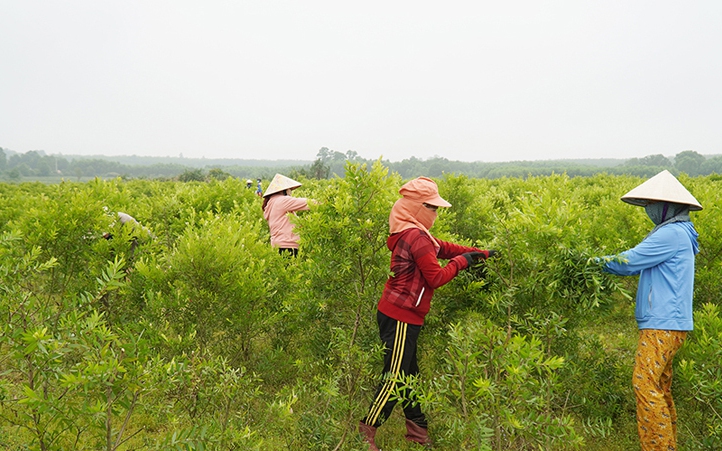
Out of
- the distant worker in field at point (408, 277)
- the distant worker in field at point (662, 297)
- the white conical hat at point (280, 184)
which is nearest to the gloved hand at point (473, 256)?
the distant worker in field at point (408, 277)

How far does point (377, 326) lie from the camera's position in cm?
367

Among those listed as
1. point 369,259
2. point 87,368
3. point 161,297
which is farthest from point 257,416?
point 87,368

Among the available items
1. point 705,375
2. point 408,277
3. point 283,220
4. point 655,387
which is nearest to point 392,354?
point 408,277

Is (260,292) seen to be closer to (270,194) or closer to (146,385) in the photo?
(146,385)

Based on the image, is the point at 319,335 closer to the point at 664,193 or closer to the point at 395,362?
the point at 395,362

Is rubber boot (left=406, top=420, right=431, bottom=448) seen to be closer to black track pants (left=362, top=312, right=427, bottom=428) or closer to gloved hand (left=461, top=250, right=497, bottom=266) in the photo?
black track pants (left=362, top=312, right=427, bottom=428)

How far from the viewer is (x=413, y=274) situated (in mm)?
3152

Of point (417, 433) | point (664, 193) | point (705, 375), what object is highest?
point (664, 193)

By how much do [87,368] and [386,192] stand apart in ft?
7.51

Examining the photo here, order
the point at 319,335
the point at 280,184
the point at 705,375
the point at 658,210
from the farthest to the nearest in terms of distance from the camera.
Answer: the point at 280,184 → the point at 319,335 → the point at 658,210 → the point at 705,375

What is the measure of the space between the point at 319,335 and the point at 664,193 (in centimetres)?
287

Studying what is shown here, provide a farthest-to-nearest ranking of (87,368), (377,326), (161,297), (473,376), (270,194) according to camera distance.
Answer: (270,194) → (377,326) → (161,297) → (473,376) → (87,368)

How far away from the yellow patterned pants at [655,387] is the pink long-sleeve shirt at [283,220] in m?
4.19

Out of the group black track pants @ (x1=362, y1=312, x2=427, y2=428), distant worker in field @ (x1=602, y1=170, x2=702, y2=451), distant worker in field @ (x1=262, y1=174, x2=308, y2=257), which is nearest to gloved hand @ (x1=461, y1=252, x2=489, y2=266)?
black track pants @ (x1=362, y1=312, x2=427, y2=428)
